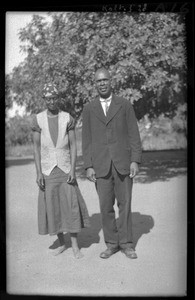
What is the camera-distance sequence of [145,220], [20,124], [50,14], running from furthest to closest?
1. [145,220]
2. [20,124]
3. [50,14]

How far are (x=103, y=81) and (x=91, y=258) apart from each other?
170cm

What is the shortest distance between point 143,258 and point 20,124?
5.78 feet

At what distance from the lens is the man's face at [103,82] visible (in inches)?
132

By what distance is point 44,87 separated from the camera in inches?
135

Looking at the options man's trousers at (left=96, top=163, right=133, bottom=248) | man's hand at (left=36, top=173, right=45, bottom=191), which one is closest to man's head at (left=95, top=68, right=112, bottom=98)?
man's trousers at (left=96, top=163, right=133, bottom=248)

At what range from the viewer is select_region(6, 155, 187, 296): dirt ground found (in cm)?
330

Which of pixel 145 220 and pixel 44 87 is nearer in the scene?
pixel 44 87

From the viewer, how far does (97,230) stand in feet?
12.7

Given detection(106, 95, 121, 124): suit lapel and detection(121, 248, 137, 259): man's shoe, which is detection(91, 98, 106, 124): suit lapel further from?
detection(121, 248, 137, 259): man's shoe

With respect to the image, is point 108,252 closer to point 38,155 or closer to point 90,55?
point 38,155

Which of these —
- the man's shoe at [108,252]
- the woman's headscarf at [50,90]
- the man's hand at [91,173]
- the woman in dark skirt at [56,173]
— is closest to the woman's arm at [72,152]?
the woman in dark skirt at [56,173]
